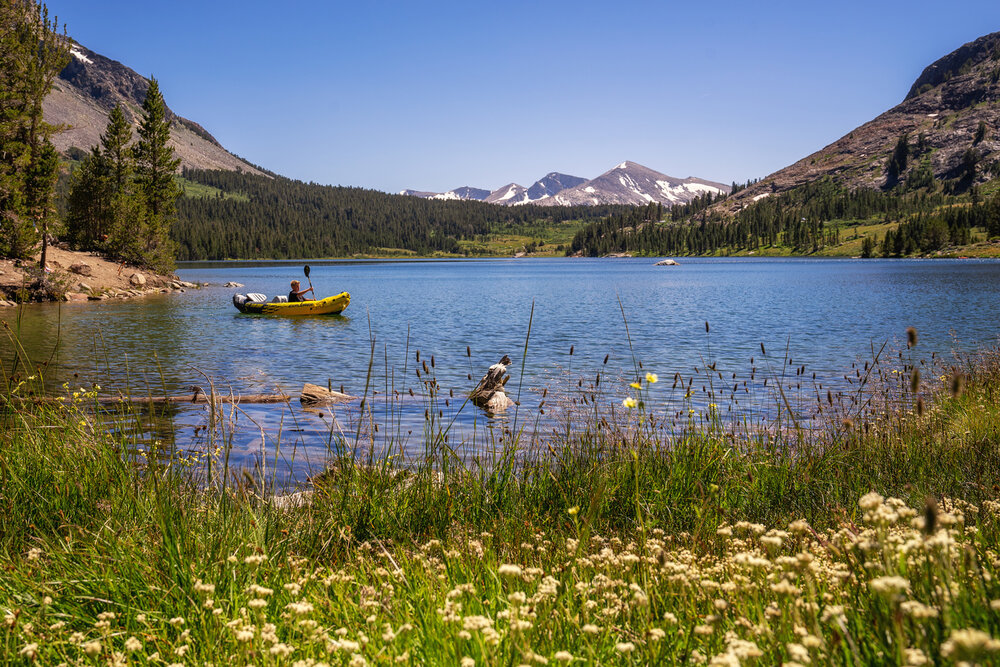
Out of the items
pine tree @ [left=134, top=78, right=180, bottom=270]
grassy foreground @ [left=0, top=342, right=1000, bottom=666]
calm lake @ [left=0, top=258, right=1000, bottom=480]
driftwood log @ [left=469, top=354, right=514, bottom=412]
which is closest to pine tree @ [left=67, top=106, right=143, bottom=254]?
pine tree @ [left=134, top=78, right=180, bottom=270]

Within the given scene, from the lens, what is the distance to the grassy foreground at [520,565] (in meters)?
2.48

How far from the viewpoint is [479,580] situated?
3633 mm

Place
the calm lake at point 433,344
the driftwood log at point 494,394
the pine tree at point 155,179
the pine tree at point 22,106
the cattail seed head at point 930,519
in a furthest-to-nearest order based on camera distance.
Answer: the pine tree at point 155,179 < the pine tree at point 22,106 < the driftwood log at point 494,394 < the calm lake at point 433,344 < the cattail seed head at point 930,519

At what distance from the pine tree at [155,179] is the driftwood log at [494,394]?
58.7 meters

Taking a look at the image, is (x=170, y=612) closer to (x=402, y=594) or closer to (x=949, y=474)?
(x=402, y=594)

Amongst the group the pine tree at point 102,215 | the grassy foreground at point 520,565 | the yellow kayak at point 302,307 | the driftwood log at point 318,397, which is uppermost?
the pine tree at point 102,215

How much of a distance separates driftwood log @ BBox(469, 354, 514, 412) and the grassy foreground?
7.76m

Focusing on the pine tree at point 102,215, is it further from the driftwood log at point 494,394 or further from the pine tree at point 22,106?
the driftwood log at point 494,394

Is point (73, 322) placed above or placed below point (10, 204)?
below

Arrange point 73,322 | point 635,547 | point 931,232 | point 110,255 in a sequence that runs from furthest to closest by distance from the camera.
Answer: point 931,232 → point 110,255 → point 73,322 → point 635,547

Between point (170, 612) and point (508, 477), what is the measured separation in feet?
11.8

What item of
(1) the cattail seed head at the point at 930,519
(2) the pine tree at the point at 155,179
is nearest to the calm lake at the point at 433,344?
(1) the cattail seed head at the point at 930,519

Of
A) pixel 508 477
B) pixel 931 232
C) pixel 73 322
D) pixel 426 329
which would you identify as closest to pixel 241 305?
pixel 73 322

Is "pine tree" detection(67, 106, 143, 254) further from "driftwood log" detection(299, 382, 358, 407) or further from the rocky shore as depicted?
"driftwood log" detection(299, 382, 358, 407)
